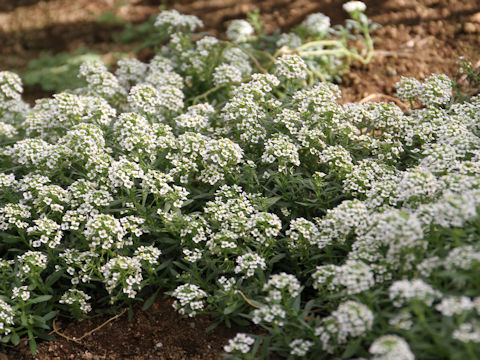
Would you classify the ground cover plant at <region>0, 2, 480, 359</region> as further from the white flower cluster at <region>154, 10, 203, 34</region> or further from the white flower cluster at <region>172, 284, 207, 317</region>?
the white flower cluster at <region>154, 10, 203, 34</region>

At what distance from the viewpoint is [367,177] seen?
4.33m

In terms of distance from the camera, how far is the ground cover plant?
3.31 meters

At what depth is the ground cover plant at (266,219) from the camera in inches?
130

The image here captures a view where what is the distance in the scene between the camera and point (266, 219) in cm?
403

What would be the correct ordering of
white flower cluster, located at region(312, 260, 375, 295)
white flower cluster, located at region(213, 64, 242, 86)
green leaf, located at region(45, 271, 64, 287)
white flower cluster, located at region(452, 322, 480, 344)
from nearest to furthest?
white flower cluster, located at region(452, 322, 480, 344) < white flower cluster, located at region(312, 260, 375, 295) < green leaf, located at region(45, 271, 64, 287) < white flower cluster, located at region(213, 64, 242, 86)

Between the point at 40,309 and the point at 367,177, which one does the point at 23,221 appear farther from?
the point at 367,177

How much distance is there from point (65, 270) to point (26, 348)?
666mm

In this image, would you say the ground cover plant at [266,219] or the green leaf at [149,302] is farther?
the green leaf at [149,302]

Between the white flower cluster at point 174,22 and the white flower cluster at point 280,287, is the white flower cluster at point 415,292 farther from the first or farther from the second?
the white flower cluster at point 174,22

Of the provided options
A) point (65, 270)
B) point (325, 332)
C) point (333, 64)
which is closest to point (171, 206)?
point (65, 270)

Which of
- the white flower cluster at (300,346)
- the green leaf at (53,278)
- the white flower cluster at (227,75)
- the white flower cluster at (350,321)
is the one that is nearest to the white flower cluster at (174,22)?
the white flower cluster at (227,75)

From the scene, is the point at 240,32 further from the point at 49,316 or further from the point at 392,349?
the point at 392,349

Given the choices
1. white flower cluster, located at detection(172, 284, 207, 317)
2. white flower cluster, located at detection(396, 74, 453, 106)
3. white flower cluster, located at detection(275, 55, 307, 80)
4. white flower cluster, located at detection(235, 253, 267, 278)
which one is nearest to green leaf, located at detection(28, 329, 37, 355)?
white flower cluster, located at detection(172, 284, 207, 317)

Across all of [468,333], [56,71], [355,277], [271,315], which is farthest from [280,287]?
[56,71]
